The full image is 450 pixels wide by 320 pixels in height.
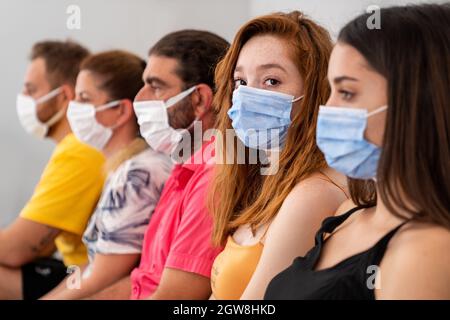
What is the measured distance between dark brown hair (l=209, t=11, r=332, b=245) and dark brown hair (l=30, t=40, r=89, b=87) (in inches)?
52.7

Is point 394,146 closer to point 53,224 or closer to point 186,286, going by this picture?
point 186,286

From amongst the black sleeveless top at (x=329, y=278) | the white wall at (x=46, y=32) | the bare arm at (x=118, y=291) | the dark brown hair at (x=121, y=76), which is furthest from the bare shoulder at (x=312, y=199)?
the white wall at (x=46, y=32)

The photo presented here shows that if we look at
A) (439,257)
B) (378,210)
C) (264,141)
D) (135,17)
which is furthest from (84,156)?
(439,257)

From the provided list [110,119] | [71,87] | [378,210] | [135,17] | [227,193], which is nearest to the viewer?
[378,210]

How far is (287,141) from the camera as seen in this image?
1630mm

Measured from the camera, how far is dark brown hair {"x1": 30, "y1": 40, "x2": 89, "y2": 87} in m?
3.00

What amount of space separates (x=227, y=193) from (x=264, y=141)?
0.19 meters

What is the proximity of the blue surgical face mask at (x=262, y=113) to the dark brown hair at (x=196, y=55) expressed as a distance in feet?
1.66

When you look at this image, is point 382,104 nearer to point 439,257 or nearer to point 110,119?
point 439,257

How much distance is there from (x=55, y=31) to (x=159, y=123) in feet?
4.98

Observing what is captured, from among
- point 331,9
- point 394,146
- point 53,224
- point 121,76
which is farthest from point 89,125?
point 394,146

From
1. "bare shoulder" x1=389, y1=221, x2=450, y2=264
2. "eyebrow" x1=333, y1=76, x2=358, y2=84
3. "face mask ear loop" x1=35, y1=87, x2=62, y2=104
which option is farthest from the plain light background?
"bare shoulder" x1=389, y1=221, x2=450, y2=264

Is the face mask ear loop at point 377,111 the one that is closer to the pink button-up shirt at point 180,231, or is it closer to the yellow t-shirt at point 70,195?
the pink button-up shirt at point 180,231

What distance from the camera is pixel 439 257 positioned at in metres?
1.13
